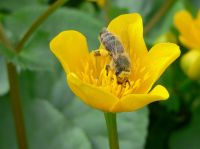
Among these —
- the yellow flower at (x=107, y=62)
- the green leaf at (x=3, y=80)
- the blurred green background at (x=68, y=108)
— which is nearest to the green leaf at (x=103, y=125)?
the blurred green background at (x=68, y=108)

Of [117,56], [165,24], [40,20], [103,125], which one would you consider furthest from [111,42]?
[165,24]

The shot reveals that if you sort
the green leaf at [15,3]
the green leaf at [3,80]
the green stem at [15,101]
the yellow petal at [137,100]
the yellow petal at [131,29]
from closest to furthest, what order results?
the yellow petal at [137,100], the yellow petal at [131,29], the green stem at [15,101], the green leaf at [3,80], the green leaf at [15,3]

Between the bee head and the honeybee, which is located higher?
the honeybee

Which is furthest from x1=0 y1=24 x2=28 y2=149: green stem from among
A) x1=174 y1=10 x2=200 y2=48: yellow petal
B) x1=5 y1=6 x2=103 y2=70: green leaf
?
x1=174 y1=10 x2=200 y2=48: yellow petal

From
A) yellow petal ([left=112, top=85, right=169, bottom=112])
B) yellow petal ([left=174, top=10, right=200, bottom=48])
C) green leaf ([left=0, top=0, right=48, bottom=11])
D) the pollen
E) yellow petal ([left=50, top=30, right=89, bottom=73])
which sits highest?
yellow petal ([left=50, top=30, right=89, bottom=73])

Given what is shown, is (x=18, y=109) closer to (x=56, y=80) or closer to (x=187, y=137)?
(x=56, y=80)

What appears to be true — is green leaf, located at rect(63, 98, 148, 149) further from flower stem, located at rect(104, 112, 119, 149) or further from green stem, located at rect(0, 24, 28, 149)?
flower stem, located at rect(104, 112, 119, 149)

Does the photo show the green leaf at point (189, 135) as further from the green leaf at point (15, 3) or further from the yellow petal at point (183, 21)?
the green leaf at point (15, 3)
